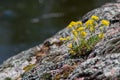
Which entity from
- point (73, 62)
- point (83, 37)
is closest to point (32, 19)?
point (83, 37)

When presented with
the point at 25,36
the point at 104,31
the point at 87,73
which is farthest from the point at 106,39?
the point at 25,36

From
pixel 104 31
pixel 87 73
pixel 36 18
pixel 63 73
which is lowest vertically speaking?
pixel 87 73

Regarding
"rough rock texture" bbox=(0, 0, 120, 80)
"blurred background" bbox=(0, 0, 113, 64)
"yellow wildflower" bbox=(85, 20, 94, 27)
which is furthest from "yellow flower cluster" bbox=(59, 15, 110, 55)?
"blurred background" bbox=(0, 0, 113, 64)

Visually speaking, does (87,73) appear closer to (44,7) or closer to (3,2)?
(44,7)

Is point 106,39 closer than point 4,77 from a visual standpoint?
Yes

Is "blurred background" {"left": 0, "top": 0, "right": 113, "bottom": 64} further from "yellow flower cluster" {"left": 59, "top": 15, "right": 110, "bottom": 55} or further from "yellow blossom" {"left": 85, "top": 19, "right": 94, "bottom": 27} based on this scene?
"yellow blossom" {"left": 85, "top": 19, "right": 94, "bottom": 27}

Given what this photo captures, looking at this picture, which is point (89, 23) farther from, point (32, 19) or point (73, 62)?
point (32, 19)

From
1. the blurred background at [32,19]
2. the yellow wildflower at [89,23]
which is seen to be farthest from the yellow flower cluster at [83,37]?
the blurred background at [32,19]
